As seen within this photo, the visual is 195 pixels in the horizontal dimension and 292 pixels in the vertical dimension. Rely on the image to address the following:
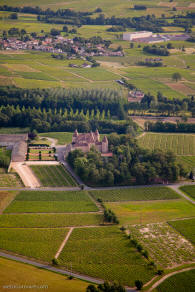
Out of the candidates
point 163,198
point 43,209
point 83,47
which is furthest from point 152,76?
point 43,209

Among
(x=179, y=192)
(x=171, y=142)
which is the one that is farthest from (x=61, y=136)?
(x=179, y=192)

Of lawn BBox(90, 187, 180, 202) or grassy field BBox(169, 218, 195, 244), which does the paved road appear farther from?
lawn BBox(90, 187, 180, 202)

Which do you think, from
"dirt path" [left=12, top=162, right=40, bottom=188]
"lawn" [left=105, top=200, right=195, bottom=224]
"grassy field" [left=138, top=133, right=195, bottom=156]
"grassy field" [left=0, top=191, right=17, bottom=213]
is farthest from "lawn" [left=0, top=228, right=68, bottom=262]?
"grassy field" [left=138, top=133, right=195, bottom=156]

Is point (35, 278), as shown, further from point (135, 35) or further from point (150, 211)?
point (135, 35)

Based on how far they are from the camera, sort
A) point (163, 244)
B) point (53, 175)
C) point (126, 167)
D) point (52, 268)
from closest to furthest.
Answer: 1. point (52, 268)
2. point (163, 244)
3. point (126, 167)
4. point (53, 175)

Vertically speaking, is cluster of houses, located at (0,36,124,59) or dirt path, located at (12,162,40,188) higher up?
cluster of houses, located at (0,36,124,59)

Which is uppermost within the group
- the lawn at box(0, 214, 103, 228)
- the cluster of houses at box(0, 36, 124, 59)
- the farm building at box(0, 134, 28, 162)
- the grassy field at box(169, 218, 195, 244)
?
the cluster of houses at box(0, 36, 124, 59)
